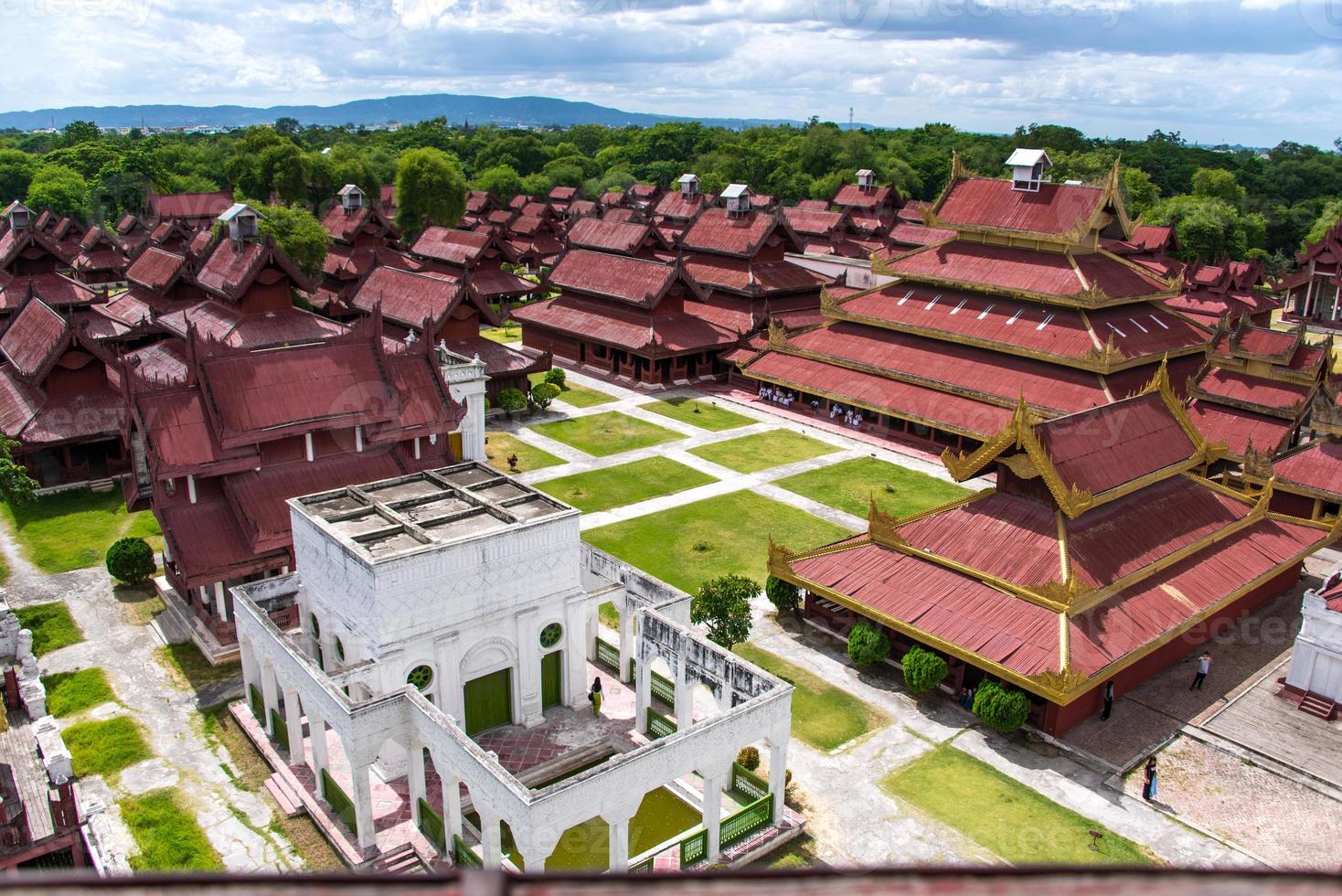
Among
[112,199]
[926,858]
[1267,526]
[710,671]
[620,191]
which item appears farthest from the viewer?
[620,191]

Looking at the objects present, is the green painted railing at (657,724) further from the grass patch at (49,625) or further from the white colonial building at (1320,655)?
the grass patch at (49,625)

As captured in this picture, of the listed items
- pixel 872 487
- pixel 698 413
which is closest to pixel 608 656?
pixel 872 487

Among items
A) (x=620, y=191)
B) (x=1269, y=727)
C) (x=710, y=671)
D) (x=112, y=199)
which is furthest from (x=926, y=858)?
(x=112, y=199)

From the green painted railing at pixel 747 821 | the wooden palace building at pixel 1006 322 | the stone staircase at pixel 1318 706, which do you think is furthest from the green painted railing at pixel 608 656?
the wooden palace building at pixel 1006 322

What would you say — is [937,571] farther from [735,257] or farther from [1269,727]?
[735,257]

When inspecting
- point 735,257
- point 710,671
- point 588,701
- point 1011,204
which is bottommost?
point 588,701

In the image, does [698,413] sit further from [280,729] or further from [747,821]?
[747,821]
